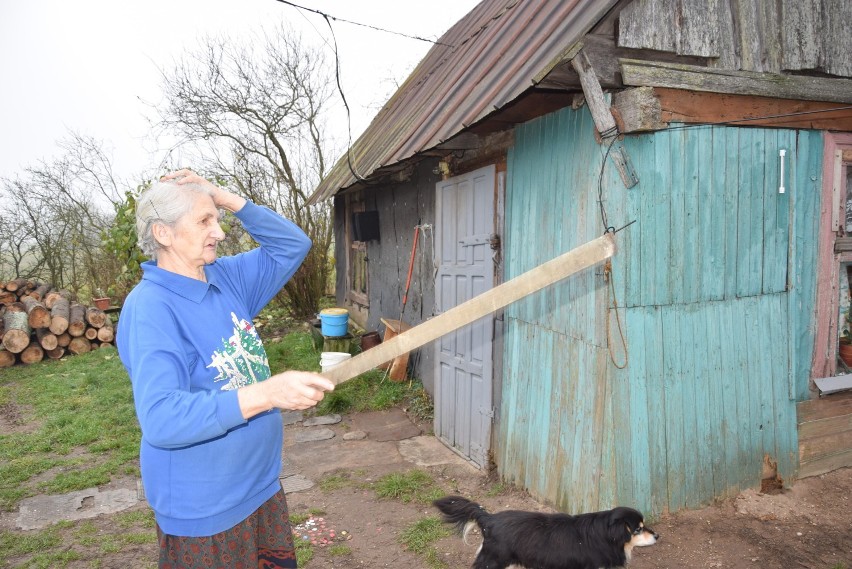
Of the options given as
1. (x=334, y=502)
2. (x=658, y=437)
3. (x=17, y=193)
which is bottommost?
(x=334, y=502)

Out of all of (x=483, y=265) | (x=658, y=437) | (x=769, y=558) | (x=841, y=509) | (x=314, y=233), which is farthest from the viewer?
(x=314, y=233)

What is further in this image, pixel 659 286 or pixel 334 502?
pixel 334 502

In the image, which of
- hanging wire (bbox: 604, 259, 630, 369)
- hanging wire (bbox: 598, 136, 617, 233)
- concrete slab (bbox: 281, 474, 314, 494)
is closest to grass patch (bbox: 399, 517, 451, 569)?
concrete slab (bbox: 281, 474, 314, 494)

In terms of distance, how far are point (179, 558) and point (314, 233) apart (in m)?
12.2

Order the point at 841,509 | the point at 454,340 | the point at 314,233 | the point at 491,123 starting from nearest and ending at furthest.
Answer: the point at 841,509
the point at 491,123
the point at 454,340
the point at 314,233

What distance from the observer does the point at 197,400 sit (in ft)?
4.77

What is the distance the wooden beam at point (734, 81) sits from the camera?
3178 mm

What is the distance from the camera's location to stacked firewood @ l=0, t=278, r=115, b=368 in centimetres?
963

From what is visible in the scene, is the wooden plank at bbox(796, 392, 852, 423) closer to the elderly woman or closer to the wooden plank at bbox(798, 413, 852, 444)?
the wooden plank at bbox(798, 413, 852, 444)

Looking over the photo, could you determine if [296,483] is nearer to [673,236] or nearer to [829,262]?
[673,236]

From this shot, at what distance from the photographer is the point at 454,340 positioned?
5523 millimetres

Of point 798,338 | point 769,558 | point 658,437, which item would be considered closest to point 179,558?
point 658,437

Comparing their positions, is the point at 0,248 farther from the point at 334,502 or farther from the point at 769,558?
the point at 769,558

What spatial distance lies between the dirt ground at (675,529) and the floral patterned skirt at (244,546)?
5.77 feet
